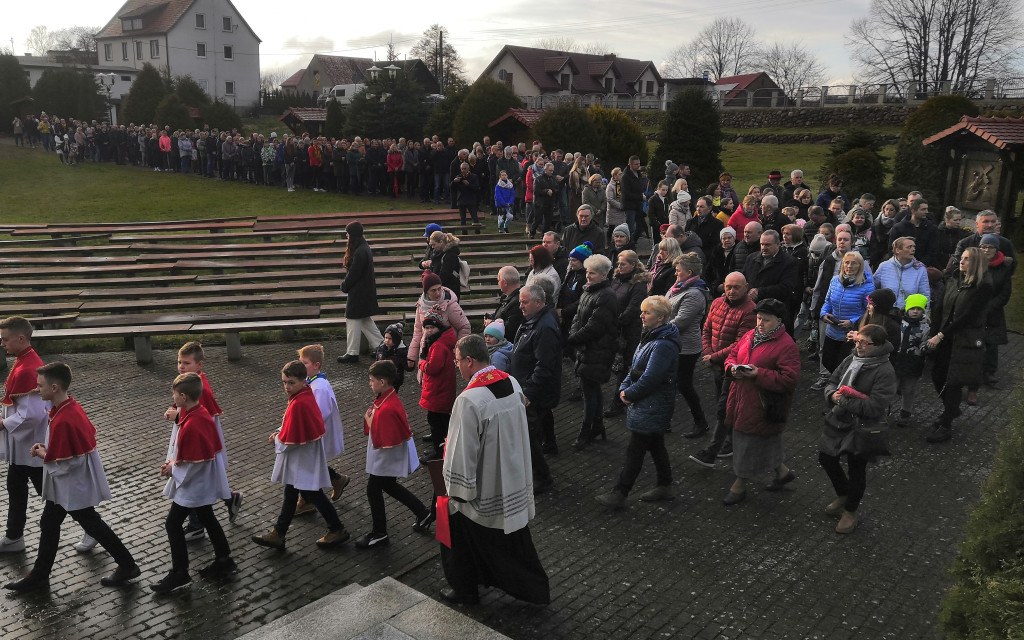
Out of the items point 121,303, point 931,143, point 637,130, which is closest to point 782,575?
point 121,303

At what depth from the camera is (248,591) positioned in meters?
5.93

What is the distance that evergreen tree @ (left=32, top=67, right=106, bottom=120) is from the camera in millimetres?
46188

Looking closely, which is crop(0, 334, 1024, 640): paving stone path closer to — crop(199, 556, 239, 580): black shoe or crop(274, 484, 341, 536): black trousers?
crop(199, 556, 239, 580): black shoe

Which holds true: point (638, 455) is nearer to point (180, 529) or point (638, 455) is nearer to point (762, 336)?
point (762, 336)

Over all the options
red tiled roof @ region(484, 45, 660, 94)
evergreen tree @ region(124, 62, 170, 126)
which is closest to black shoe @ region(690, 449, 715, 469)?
evergreen tree @ region(124, 62, 170, 126)

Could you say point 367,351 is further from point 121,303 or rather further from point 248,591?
point 248,591

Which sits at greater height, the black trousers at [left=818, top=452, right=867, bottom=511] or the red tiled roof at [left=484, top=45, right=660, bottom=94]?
the red tiled roof at [left=484, top=45, right=660, bottom=94]

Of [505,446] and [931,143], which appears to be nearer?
[505,446]

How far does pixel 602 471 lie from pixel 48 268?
12.8 m

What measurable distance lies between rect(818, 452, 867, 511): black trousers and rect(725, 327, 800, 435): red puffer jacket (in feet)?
1.66

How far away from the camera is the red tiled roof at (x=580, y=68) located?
67250 millimetres

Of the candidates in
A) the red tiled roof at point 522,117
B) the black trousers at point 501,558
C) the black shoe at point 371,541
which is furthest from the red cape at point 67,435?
the red tiled roof at point 522,117

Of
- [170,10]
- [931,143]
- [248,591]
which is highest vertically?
[170,10]

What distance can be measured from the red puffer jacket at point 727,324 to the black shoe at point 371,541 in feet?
11.6
